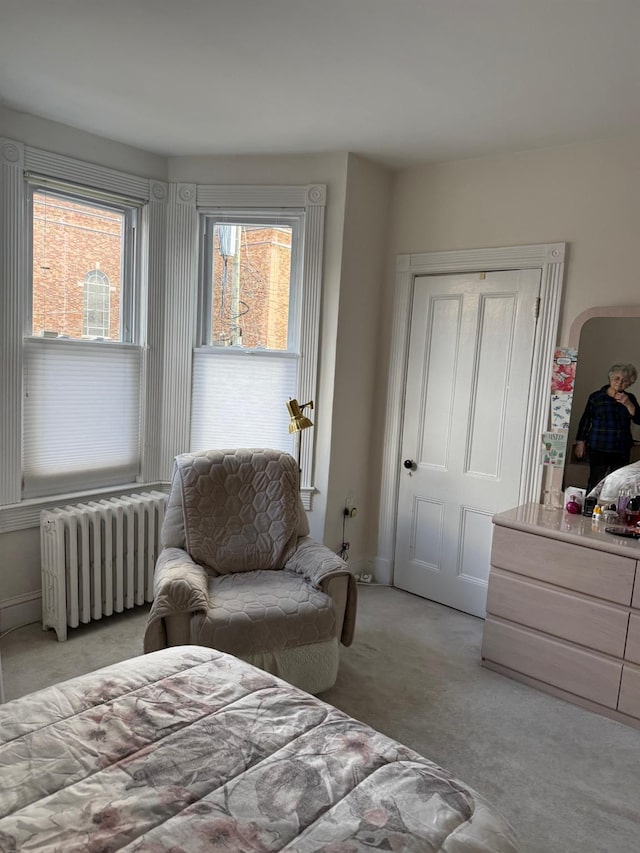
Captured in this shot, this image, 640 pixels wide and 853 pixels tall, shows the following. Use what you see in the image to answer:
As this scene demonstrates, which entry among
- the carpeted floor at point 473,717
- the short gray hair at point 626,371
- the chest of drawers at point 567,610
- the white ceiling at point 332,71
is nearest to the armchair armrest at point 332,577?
the carpeted floor at point 473,717

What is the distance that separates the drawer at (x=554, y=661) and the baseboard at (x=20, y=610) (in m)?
2.35

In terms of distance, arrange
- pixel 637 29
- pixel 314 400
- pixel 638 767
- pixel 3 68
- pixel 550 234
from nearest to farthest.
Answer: pixel 637 29
pixel 638 767
pixel 3 68
pixel 550 234
pixel 314 400

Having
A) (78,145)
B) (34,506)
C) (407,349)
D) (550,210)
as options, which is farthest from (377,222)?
(34,506)

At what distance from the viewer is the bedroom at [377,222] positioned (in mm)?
3025

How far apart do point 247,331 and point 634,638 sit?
8.53ft

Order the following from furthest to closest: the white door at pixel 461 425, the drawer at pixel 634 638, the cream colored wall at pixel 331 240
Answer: the cream colored wall at pixel 331 240, the white door at pixel 461 425, the drawer at pixel 634 638

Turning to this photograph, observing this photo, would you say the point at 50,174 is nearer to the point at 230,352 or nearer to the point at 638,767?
the point at 230,352

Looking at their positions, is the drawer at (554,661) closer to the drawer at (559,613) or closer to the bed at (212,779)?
the drawer at (559,613)

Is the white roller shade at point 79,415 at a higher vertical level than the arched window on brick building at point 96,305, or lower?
lower

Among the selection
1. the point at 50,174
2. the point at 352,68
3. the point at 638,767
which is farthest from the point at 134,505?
the point at 638,767

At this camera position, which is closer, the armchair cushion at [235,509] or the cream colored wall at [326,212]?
the armchair cushion at [235,509]

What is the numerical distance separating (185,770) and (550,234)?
3.03 m

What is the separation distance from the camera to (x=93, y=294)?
11.3 feet

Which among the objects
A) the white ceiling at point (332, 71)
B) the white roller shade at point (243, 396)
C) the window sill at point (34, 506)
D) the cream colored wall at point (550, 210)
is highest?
the white ceiling at point (332, 71)
